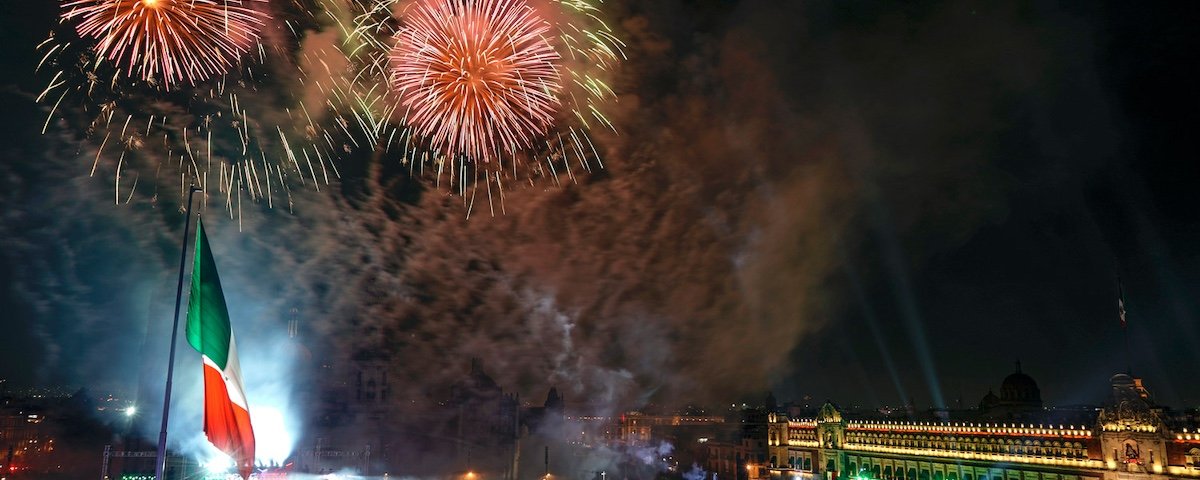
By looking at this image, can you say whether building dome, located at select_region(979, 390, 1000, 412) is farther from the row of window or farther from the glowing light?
the glowing light

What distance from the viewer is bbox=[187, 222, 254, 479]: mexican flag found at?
42.8ft

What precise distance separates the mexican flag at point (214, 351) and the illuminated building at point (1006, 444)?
45.1 m

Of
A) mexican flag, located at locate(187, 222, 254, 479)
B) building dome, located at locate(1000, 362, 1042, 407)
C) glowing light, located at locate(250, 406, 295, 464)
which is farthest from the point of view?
building dome, located at locate(1000, 362, 1042, 407)

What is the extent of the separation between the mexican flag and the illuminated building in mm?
45099

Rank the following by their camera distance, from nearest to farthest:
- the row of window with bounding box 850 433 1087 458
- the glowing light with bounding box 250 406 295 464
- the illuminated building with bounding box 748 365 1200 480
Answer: the illuminated building with bounding box 748 365 1200 480 → the row of window with bounding box 850 433 1087 458 → the glowing light with bounding box 250 406 295 464

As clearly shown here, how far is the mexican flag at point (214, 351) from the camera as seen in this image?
42.8 feet

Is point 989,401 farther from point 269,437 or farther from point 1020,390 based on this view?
point 269,437

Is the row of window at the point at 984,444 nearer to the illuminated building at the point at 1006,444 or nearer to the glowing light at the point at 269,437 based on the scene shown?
the illuminated building at the point at 1006,444

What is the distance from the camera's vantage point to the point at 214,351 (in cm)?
1327

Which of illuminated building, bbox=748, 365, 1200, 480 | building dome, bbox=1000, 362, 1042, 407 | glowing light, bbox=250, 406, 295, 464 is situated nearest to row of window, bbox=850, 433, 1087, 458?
illuminated building, bbox=748, 365, 1200, 480

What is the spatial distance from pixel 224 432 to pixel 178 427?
141ft

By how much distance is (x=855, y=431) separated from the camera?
193 ft

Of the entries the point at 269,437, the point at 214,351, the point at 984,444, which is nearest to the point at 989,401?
the point at 984,444

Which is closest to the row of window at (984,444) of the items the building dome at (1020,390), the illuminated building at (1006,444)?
the illuminated building at (1006,444)
